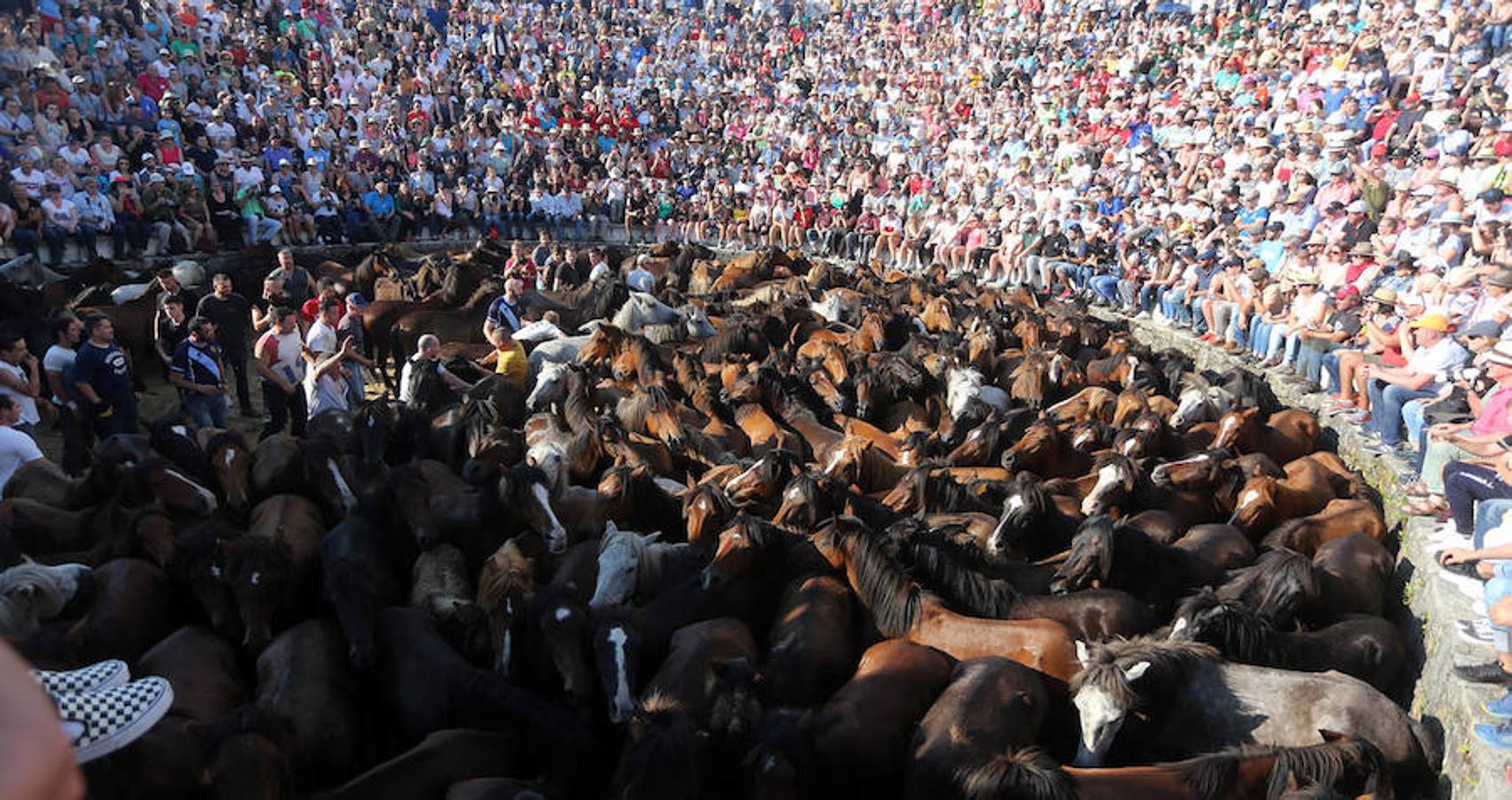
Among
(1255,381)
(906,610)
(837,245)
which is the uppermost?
(906,610)

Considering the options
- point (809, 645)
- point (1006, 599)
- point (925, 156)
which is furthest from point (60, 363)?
point (925, 156)

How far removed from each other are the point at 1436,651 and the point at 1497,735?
120cm

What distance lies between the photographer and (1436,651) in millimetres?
5109

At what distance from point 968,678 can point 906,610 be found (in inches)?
31.4

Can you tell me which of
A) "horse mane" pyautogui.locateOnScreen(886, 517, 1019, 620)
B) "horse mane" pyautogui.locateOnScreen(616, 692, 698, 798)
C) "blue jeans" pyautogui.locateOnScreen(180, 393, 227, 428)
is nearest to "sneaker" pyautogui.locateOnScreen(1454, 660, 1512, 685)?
"horse mane" pyautogui.locateOnScreen(886, 517, 1019, 620)

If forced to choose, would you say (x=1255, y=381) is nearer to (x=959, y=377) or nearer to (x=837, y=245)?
(x=959, y=377)

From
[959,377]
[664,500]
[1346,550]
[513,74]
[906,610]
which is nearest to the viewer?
[906,610]

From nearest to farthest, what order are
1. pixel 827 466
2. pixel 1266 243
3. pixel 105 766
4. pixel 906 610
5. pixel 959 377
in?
1. pixel 105 766
2. pixel 906 610
3. pixel 827 466
4. pixel 959 377
5. pixel 1266 243

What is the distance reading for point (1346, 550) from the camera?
627 cm

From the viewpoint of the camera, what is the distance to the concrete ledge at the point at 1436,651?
4.11 metres

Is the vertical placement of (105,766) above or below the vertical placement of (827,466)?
above

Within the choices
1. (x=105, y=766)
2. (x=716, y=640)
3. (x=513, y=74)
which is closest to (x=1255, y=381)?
(x=716, y=640)

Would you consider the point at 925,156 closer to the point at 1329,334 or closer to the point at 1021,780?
the point at 1329,334

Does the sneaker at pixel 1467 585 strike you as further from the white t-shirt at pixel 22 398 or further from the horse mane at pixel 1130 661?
the white t-shirt at pixel 22 398
